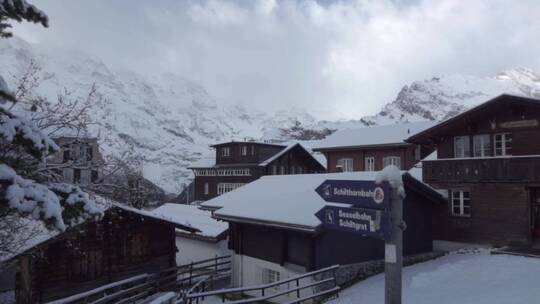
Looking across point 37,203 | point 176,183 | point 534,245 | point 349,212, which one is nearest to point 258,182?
point 534,245

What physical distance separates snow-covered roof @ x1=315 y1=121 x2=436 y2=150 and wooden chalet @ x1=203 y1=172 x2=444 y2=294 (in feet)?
53.6

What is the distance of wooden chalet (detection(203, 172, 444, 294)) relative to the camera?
47.5 feet

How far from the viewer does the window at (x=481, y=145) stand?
1948 centimetres

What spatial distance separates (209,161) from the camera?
5425cm

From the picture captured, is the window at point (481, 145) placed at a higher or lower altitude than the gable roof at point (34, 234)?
higher

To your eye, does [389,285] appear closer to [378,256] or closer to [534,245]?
[378,256]

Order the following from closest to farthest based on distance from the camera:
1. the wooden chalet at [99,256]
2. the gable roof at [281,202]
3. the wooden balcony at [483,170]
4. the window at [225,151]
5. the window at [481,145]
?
the gable roof at [281,202] → the wooden chalet at [99,256] → the wooden balcony at [483,170] → the window at [481,145] → the window at [225,151]

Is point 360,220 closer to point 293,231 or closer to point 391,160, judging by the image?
point 293,231

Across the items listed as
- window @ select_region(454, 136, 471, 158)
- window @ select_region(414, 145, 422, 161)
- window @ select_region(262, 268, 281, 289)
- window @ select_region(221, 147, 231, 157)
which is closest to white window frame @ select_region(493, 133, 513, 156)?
window @ select_region(454, 136, 471, 158)

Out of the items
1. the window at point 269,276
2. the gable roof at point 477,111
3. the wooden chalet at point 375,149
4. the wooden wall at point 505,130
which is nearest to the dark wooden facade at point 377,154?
the wooden chalet at point 375,149

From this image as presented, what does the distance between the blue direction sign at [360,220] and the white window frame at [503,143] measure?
14945mm

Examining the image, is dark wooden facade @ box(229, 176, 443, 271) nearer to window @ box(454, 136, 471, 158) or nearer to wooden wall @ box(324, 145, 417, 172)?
window @ box(454, 136, 471, 158)

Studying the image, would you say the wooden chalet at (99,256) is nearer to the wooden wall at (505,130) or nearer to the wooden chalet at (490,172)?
the wooden chalet at (490,172)

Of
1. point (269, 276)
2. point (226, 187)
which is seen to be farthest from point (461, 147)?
point (226, 187)
